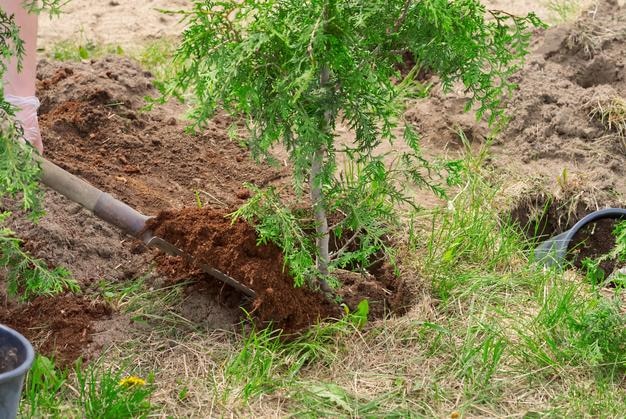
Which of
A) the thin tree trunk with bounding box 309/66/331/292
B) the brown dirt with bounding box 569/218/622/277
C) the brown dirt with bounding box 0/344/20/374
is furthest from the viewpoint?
the brown dirt with bounding box 569/218/622/277

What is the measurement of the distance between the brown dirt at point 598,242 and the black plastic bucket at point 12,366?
2.41 metres

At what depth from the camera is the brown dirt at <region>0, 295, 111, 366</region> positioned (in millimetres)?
3000

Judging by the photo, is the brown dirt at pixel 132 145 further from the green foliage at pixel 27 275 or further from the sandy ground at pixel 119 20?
the sandy ground at pixel 119 20

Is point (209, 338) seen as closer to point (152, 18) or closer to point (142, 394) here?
point (142, 394)

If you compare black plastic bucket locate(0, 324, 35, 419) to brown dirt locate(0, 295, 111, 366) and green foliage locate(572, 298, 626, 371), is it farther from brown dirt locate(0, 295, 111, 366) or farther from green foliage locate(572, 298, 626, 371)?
green foliage locate(572, 298, 626, 371)

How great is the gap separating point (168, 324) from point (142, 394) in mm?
494

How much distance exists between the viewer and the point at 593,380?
Answer: 2969 millimetres

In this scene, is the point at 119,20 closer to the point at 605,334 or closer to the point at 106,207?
the point at 106,207

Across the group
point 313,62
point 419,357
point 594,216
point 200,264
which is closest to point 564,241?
point 594,216

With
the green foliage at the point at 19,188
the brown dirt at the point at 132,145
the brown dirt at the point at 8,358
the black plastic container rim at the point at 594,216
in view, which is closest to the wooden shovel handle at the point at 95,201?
the green foliage at the point at 19,188

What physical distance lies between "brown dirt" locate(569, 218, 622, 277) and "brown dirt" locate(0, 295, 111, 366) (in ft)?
6.48

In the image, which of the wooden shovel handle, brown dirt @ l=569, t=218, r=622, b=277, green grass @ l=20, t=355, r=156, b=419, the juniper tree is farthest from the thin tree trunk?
brown dirt @ l=569, t=218, r=622, b=277

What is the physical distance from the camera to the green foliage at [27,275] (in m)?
2.95

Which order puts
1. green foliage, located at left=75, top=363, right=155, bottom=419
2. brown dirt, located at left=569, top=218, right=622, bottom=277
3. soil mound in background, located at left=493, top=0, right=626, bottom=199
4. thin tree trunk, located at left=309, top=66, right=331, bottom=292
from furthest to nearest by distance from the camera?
soil mound in background, located at left=493, top=0, right=626, bottom=199 < brown dirt, located at left=569, top=218, right=622, bottom=277 < thin tree trunk, located at left=309, top=66, right=331, bottom=292 < green foliage, located at left=75, top=363, right=155, bottom=419
